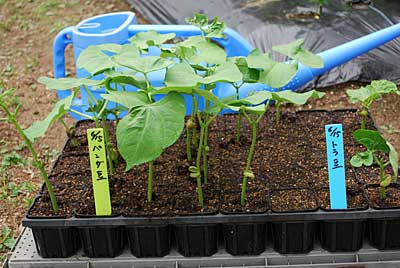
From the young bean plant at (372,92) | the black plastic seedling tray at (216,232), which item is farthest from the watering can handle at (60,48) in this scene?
the young bean plant at (372,92)

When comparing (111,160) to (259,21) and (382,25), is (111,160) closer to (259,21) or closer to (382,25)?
(259,21)

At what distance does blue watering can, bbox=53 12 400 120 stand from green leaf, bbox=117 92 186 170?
73 cm

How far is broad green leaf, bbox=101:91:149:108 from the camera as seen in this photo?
3.83 feet

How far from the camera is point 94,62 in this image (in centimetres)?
139

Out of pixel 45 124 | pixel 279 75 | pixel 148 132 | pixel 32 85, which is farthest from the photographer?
pixel 32 85

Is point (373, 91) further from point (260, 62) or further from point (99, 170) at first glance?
point (99, 170)

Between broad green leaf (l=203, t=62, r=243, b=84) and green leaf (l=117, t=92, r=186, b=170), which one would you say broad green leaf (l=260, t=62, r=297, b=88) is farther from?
green leaf (l=117, t=92, r=186, b=170)

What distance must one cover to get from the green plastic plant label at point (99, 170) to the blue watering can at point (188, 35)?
637mm

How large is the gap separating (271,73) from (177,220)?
0.43 m

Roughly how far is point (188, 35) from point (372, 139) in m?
0.96

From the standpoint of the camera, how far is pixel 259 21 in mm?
2762

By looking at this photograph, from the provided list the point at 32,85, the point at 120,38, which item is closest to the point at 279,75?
the point at 120,38

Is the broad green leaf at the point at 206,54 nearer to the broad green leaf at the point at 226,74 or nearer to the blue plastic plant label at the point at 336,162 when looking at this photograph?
the broad green leaf at the point at 226,74

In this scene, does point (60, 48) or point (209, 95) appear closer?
point (209, 95)
